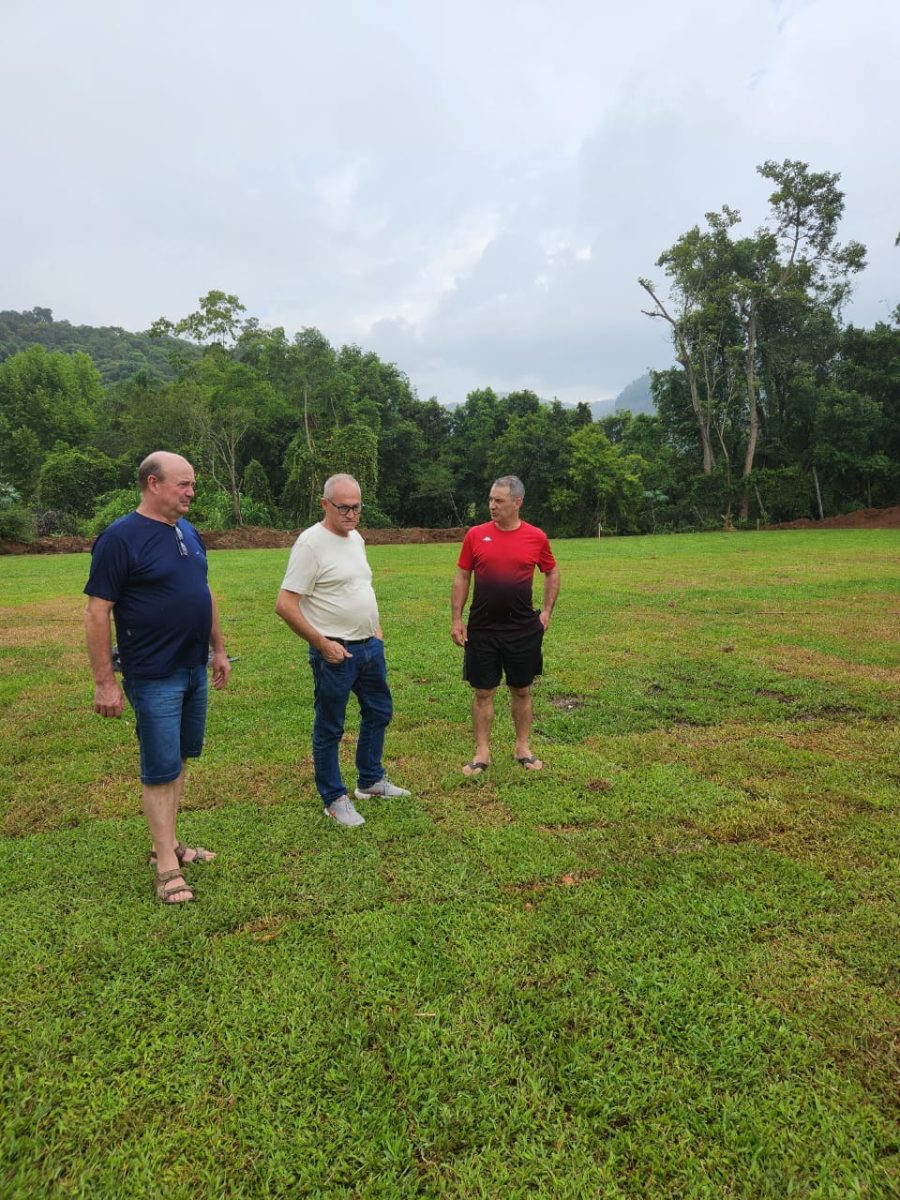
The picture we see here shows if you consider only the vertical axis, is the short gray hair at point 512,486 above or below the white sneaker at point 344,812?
above

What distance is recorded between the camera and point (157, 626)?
8.98 ft

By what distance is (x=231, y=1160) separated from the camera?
1.70 m

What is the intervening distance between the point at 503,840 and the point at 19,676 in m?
5.82

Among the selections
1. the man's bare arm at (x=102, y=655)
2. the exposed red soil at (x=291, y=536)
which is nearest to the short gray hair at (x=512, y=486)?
the man's bare arm at (x=102, y=655)

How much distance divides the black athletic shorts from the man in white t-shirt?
28.0 inches

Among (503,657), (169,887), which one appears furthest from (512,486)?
(169,887)

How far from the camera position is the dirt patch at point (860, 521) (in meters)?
28.0

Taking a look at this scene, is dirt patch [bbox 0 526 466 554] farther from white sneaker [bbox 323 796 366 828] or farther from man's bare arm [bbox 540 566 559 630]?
white sneaker [bbox 323 796 366 828]

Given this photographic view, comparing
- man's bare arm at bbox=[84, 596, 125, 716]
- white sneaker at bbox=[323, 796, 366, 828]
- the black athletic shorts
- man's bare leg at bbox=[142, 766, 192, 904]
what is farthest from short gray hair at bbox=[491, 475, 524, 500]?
man's bare leg at bbox=[142, 766, 192, 904]

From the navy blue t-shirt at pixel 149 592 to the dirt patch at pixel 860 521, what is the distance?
31621 millimetres

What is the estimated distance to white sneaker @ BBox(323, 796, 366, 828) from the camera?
11.4 feet

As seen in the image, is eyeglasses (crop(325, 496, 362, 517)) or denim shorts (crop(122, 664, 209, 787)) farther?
eyeglasses (crop(325, 496, 362, 517))

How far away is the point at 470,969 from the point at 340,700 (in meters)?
1.53

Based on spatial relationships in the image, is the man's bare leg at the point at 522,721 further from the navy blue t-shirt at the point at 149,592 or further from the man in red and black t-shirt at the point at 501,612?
the navy blue t-shirt at the point at 149,592
